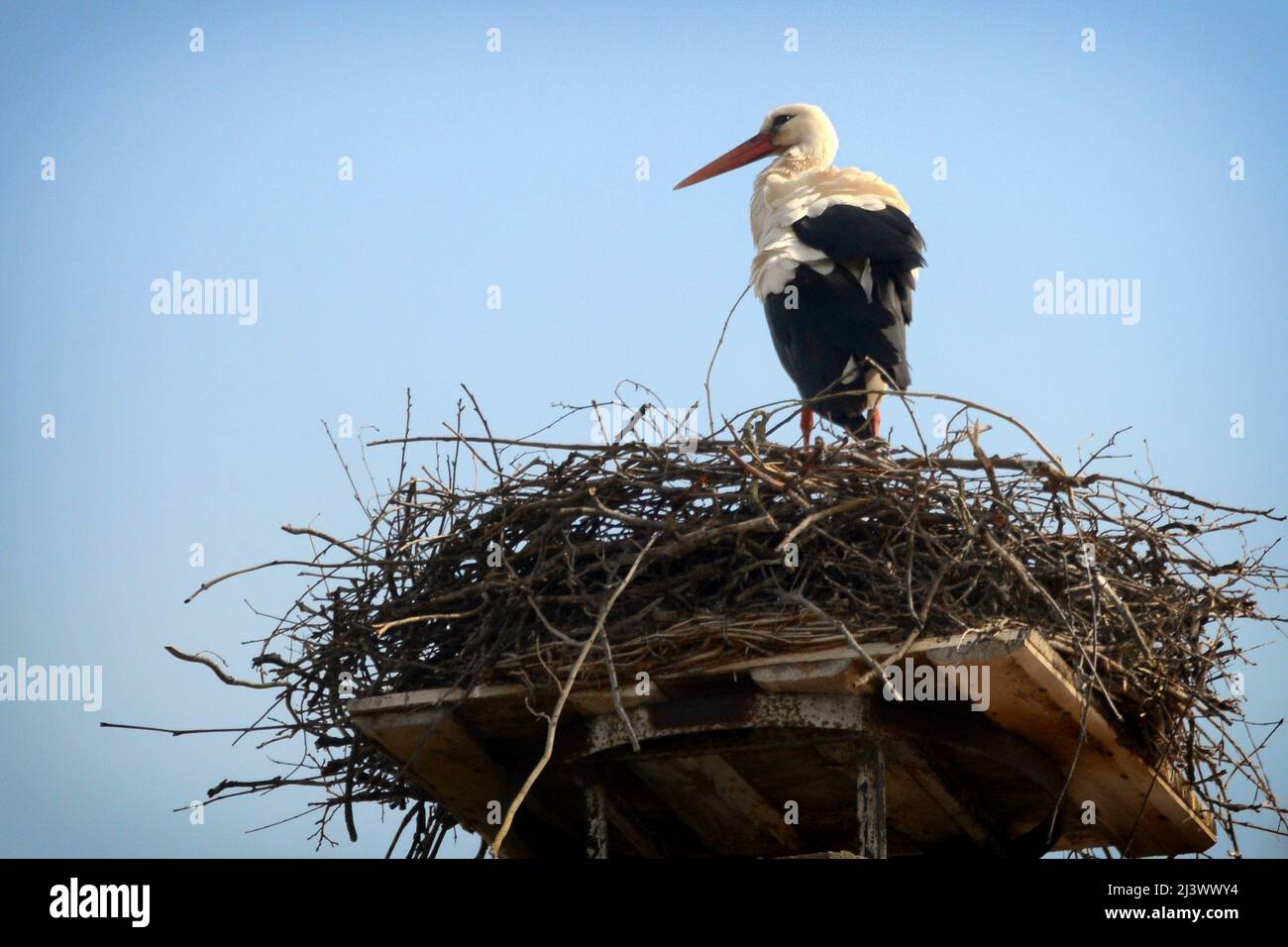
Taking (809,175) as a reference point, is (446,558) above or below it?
below

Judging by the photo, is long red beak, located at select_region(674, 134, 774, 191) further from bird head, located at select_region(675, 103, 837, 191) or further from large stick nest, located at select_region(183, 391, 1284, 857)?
large stick nest, located at select_region(183, 391, 1284, 857)

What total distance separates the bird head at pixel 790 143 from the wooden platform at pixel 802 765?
336 cm

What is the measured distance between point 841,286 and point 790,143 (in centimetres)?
177

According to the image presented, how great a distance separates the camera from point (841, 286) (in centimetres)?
648

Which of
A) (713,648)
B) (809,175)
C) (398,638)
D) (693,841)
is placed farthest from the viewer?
(809,175)

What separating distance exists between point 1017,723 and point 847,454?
801 mm

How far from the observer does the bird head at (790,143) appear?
25.9 feet

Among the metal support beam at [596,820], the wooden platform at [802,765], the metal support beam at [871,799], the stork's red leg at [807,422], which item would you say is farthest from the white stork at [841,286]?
the metal support beam at [871,799]

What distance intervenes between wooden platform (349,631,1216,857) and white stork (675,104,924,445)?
159cm

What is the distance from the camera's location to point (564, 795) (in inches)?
209

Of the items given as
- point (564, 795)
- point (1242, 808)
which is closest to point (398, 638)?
point (564, 795)
